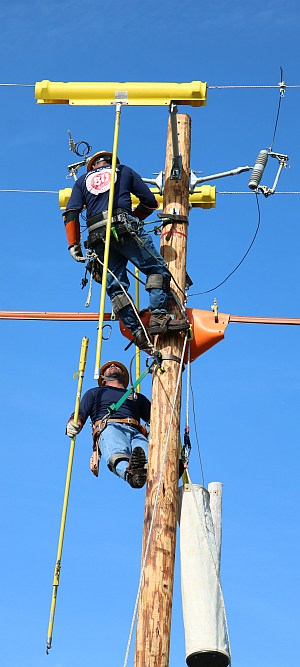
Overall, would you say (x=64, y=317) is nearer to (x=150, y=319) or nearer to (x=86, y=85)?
(x=150, y=319)

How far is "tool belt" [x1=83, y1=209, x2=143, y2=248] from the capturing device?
30.3 ft

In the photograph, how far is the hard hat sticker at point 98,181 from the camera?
953cm

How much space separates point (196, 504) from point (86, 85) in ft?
11.0

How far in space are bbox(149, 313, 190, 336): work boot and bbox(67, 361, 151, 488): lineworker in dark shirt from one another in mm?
841

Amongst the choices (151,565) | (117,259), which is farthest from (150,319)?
(151,565)

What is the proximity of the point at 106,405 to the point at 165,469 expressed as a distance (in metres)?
1.84

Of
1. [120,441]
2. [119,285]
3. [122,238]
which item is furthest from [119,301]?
[120,441]

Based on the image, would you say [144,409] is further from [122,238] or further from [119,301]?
[122,238]

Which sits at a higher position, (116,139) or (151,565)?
(116,139)

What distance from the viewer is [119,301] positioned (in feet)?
30.4

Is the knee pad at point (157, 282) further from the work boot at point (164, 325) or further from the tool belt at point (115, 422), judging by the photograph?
the tool belt at point (115, 422)

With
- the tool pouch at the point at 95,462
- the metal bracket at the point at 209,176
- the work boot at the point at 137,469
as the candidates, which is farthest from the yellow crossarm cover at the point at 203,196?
the work boot at the point at 137,469

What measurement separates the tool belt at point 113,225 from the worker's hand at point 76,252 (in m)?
0.13

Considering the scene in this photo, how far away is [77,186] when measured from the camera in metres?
9.73
